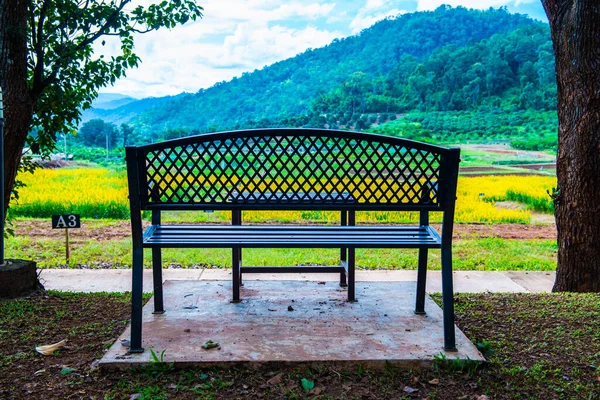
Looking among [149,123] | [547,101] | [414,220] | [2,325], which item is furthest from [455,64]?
[2,325]

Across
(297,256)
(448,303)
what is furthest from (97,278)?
(448,303)

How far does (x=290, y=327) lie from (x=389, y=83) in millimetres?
28514

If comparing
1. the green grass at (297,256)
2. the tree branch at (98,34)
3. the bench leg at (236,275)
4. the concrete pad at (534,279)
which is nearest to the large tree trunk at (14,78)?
the tree branch at (98,34)

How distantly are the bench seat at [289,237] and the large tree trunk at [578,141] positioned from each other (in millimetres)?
1696

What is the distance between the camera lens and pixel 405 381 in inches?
100

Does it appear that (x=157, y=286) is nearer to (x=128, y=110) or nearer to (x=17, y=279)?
(x=17, y=279)

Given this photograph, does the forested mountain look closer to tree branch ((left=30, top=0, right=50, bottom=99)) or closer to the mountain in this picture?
the mountain

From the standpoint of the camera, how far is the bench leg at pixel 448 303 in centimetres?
279

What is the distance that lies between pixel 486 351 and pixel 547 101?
32345 millimetres

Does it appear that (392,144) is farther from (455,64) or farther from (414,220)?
(455,64)

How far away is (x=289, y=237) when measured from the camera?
9.81 feet

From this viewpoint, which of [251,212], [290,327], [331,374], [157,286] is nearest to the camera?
[331,374]

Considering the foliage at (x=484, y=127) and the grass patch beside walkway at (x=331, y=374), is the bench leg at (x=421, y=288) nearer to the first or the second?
the grass patch beside walkway at (x=331, y=374)

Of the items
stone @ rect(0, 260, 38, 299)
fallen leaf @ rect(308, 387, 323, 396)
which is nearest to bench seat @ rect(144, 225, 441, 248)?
fallen leaf @ rect(308, 387, 323, 396)
